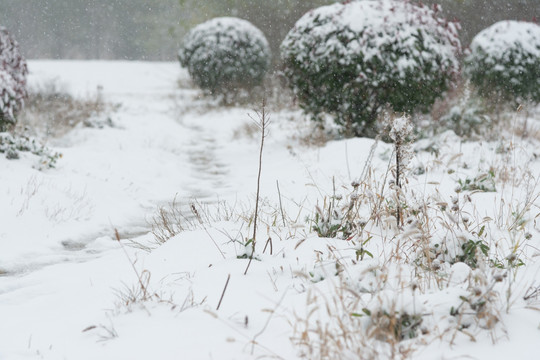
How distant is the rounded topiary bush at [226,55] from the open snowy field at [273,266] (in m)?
8.23

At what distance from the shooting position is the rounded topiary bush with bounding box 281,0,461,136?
257 inches

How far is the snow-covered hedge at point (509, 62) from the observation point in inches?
328

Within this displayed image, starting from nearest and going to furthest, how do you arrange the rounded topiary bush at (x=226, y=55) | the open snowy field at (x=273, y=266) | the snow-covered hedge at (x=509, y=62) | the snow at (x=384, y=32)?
the open snowy field at (x=273, y=266) < the snow at (x=384, y=32) < the snow-covered hedge at (x=509, y=62) < the rounded topiary bush at (x=226, y=55)

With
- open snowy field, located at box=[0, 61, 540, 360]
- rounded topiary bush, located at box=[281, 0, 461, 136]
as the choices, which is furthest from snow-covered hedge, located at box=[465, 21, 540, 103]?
open snowy field, located at box=[0, 61, 540, 360]

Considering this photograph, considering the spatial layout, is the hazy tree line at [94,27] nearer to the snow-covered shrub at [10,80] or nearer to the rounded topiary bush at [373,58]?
the snow-covered shrub at [10,80]

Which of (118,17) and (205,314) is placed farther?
(118,17)

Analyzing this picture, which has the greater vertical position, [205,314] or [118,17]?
[118,17]

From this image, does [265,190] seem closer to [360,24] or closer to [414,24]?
[360,24]

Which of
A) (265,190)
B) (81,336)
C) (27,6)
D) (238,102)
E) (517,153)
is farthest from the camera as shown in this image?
(27,6)

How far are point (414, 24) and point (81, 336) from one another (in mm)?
6247

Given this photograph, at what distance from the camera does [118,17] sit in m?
Answer: 43.1

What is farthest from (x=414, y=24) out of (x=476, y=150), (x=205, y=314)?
(x=205, y=314)

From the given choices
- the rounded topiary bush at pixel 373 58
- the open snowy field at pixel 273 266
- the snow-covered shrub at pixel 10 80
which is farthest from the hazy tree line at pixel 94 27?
the open snowy field at pixel 273 266

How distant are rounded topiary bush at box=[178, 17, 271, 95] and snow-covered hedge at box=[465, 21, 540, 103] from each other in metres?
7.05
